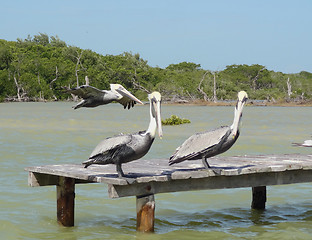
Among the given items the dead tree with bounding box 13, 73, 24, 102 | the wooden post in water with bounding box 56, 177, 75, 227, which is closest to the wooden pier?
the wooden post in water with bounding box 56, 177, 75, 227

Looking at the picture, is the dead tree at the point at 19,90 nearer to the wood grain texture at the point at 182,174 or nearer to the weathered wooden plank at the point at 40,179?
the wood grain texture at the point at 182,174

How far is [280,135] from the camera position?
2061 cm

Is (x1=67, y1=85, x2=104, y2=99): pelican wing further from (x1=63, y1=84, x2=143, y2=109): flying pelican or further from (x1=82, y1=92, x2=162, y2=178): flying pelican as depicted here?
(x1=82, y1=92, x2=162, y2=178): flying pelican

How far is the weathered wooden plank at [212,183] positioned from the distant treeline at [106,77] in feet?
168

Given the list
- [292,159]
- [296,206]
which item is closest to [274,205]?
[296,206]

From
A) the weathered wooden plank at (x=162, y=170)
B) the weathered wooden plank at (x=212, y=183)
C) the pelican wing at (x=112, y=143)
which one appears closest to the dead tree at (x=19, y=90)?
the weathered wooden plank at (x=162, y=170)

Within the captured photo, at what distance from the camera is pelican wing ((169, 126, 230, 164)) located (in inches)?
226

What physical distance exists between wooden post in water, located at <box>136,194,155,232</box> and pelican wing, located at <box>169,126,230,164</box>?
469mm

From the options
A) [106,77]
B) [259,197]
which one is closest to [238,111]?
[259,197]

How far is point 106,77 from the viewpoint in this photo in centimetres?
7538

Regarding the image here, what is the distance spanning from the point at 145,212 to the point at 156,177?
1.58ft

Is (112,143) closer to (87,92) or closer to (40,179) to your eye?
(87,92)

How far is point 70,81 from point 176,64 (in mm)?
28826

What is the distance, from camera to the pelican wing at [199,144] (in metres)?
5.75
